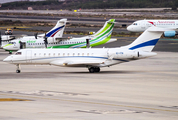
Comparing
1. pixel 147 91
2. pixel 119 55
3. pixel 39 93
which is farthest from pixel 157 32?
pixel 39 93

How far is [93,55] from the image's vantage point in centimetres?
4034

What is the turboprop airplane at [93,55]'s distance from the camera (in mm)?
39844

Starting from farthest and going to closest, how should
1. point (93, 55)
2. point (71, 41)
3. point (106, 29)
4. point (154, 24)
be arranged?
point (154, 24), point (106, 29), point (71, 41), point (93, 55)

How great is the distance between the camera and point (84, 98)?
24281 millimetres

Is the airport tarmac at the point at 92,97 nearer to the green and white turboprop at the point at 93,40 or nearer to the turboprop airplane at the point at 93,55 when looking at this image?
the turboprop airplane at the point at 93,55

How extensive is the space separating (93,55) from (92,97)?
15947mm

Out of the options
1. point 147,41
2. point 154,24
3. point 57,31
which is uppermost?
point 154,24

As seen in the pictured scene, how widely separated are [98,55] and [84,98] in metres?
16.3

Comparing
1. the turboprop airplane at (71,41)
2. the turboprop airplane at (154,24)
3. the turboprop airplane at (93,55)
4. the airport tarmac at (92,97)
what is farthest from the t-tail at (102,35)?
the turboprop airplane at (154,24)

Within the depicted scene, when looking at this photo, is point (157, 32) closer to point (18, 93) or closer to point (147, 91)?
point (147, 91)

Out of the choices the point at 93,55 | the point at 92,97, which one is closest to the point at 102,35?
the point at 93,55

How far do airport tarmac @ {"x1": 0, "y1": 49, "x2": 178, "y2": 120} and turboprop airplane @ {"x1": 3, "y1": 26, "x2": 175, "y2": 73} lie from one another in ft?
9.50

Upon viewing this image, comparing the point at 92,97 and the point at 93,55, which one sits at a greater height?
the point at 93,55

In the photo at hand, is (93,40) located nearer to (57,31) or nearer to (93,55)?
(57,31)
